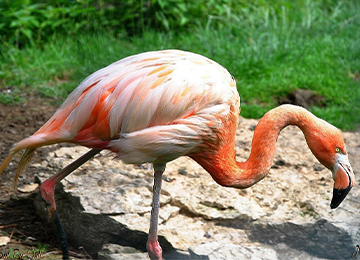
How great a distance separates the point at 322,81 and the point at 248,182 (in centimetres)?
345

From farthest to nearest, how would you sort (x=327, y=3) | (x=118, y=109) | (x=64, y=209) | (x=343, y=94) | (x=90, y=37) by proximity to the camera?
(x=327, y=3)
(x=90, y=37)
(x=343, y=94)
(x=64, y=209)
(x=118, y=109)

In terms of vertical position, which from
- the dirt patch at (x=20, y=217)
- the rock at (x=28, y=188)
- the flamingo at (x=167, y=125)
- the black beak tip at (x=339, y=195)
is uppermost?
the flamingo at (x=167, y=125)

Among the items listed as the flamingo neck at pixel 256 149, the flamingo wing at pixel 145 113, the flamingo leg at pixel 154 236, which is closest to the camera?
the flamingo wing at pixel 145 113

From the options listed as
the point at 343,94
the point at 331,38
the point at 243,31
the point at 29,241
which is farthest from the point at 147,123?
the point at 331,38

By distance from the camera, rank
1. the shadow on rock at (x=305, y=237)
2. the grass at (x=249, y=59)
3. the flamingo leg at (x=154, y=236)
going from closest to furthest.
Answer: the flamingo leg at (x=154, y=236)
the shadow on rock at (x=305, y=237)
the grass at (x=249, y=59)

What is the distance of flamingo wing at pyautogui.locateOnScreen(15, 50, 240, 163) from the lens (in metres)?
3.35

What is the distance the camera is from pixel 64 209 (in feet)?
12.9

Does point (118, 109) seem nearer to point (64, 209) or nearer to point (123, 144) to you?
point (123, 144)

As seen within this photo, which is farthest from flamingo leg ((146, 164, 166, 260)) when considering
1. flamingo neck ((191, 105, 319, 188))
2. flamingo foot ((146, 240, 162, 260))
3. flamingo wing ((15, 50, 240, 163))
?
flamingo neck ((191, 105, 319, 188))

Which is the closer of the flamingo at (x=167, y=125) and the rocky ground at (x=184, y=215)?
the flamingo at (x=167, y=125)

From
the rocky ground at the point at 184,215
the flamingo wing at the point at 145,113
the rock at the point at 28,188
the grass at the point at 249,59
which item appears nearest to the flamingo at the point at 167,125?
the flamingo wing at the point at 145,113

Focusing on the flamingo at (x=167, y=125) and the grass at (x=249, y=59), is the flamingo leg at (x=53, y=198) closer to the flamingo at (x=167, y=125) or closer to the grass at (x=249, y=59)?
the flamingo at (x=167, y=125)

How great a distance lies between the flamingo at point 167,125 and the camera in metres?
3.36

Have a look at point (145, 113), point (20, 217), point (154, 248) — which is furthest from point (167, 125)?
point (20, 217)
